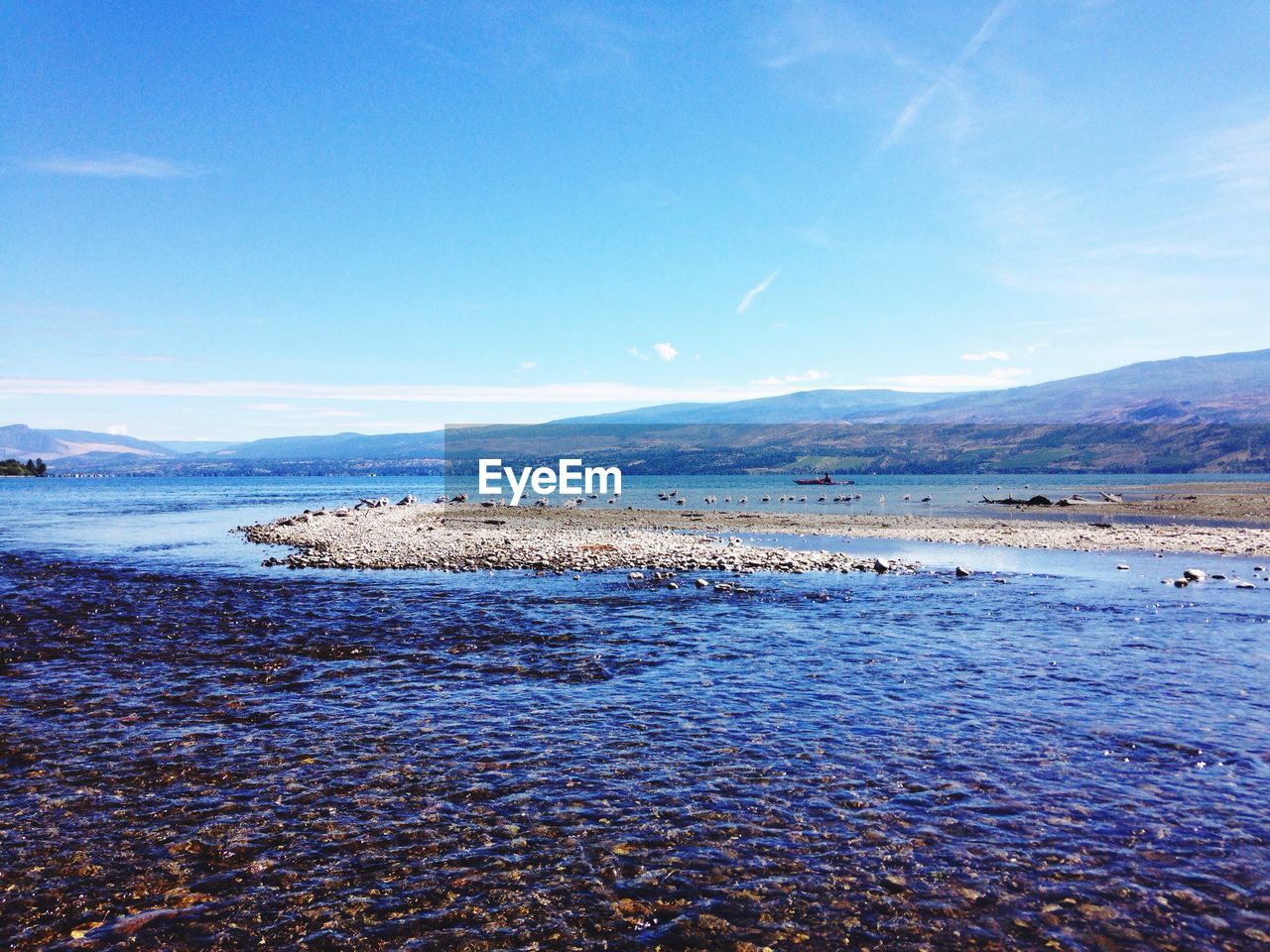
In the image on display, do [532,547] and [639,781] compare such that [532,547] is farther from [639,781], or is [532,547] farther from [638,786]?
[638,786]

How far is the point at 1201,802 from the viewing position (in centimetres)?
985

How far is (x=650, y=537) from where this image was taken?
144ft

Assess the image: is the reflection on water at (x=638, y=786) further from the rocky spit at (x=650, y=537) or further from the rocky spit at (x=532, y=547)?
the rocky spit at (x=650, y=537)

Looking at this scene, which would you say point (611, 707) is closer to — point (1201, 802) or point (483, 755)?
point (483, 755)

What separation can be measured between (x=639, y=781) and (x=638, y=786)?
0.59ft

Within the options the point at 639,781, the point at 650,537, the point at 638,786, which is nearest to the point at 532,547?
the point at 650,537

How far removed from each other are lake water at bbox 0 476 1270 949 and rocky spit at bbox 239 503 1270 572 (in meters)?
12.0

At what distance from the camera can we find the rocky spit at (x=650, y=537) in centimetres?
3422

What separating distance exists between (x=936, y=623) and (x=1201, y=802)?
11.5 metres

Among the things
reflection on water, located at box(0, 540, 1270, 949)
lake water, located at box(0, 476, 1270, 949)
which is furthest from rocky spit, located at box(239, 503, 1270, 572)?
reflection on water, located at box(0, 540, 1270, 949)

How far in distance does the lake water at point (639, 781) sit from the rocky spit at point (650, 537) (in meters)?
12.0

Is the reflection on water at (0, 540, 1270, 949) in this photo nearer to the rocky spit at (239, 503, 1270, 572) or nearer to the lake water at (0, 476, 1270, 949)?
the lake water at (0, 476, 1270, 949)

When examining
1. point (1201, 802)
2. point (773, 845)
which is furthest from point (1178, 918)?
point (773, 845)

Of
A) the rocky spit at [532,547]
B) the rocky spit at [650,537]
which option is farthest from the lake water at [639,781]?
the rocky spit at [650,537]
